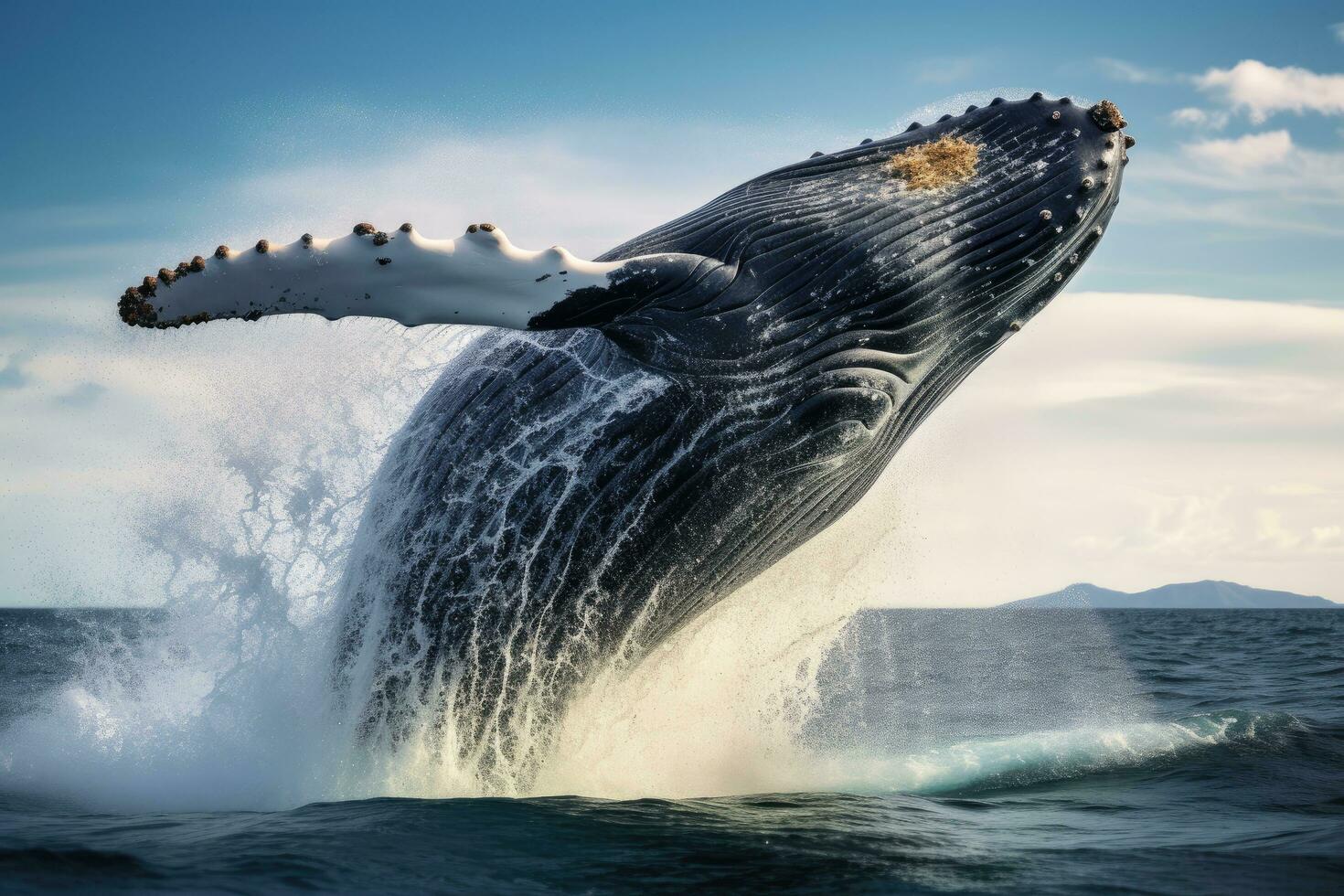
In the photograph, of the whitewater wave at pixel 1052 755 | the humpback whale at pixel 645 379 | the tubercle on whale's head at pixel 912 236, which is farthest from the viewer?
the whitewater wave at pixel 1052 755

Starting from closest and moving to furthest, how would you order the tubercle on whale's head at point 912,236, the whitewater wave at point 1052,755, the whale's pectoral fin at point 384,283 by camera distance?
the whale's pectoral fin at point 384,283, the tubercle on whale's head at point 912,236, the whitewater wave at point 1052,755

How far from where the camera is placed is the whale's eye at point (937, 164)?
19.9 ft

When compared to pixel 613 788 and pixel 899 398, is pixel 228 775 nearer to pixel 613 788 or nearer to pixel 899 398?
pixel 613 788

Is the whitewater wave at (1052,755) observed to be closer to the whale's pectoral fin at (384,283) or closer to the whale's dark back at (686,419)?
the whale's dark back at (686,419)

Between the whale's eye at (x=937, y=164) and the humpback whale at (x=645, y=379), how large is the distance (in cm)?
1

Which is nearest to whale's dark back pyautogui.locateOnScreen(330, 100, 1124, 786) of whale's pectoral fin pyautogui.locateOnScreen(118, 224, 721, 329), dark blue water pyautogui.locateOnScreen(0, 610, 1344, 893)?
whale's pectoral fin pyautogui.locateOnScreen(118, 224, 721, 329)

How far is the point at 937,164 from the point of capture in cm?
613

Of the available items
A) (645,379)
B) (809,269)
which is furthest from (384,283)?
(809,269)

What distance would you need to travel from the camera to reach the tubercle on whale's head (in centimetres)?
577

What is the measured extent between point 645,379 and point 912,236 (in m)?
1.57

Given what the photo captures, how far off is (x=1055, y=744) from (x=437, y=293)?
24.2 ft

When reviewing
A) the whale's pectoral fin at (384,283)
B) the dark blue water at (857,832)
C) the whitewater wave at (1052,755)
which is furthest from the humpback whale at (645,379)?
the whitewater wave at (1052,755)

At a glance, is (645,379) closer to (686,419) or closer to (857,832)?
(686,419)

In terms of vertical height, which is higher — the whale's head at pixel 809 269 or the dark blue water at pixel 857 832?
the whale's head at pixel 809 269
